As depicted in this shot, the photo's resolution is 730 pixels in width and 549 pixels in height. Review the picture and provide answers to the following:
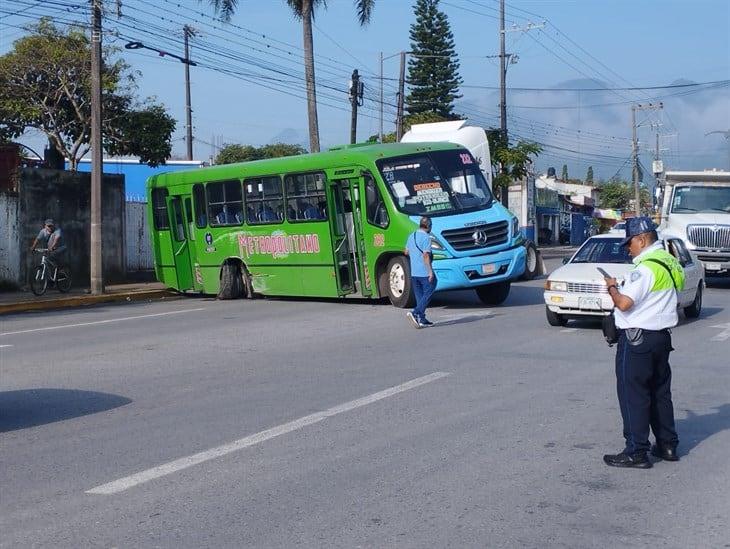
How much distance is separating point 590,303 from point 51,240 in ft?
46.3

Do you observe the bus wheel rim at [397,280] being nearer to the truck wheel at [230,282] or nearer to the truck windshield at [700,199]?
the truck wheel at [230,282]

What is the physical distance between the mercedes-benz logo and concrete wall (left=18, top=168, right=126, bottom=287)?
39.0 feet

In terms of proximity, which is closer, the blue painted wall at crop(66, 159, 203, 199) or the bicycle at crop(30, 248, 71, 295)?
the bicycle at crop(30, 248, 71, 295)

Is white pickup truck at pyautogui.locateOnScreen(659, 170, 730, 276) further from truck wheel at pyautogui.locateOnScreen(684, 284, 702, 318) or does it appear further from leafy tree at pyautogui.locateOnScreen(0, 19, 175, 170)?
leafy tree at pyautogui.locateOnScreen(0, 19, 175, 170)

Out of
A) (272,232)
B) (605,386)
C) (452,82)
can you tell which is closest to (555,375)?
(605,386)

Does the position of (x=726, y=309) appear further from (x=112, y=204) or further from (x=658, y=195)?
(x=112, y=204)

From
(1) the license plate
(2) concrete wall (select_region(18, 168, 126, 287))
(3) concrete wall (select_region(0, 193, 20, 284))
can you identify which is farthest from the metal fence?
(1) the license plate

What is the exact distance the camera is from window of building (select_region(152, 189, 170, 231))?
977 inches

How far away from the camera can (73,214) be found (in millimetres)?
26312

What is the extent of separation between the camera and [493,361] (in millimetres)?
12086

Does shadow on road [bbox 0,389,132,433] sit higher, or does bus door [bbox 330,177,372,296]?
bus door [bbox 330,177,372,296]

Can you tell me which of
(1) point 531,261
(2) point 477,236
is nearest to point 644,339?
(2) point 477,236

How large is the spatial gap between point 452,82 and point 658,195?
43.9m

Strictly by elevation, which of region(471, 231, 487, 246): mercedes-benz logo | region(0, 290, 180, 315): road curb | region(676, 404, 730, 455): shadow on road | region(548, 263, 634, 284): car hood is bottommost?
region(676, 404, 730, 455): shadow on road
